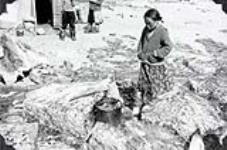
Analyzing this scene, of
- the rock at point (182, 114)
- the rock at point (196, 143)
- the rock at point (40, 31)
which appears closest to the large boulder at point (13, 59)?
the rock at point (40, 31)

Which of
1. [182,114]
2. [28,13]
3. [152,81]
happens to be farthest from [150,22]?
[28,13]

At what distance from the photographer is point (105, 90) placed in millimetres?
5918

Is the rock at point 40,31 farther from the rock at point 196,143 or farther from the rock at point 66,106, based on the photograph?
the rock at point 196,143

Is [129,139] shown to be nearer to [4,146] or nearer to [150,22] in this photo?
[150,22]

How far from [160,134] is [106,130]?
0.72 metres

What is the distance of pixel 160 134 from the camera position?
4.66m

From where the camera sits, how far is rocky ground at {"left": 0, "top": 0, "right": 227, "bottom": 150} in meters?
4.79

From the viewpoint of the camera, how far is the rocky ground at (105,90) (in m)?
4.79

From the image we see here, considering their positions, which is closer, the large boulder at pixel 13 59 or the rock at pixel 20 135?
the rock at pixel 20 135

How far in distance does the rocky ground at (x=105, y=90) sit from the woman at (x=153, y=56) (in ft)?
0.67

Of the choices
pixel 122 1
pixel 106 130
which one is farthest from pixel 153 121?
pixel 122 1

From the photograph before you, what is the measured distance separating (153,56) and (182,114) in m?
0.97

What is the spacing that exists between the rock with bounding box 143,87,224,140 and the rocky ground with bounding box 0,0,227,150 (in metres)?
0.01

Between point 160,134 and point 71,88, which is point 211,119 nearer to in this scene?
point 160,134
